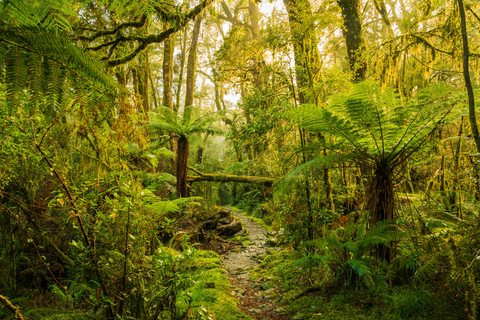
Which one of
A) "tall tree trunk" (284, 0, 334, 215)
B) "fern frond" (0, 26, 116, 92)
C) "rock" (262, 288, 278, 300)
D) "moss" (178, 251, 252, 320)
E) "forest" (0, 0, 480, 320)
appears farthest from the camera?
"tall tree trunk" (284, 0, 334, 215)

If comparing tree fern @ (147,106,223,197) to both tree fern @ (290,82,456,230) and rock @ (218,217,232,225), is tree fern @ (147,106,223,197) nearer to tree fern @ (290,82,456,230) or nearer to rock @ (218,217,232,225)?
rock @ (218,217,232,225)

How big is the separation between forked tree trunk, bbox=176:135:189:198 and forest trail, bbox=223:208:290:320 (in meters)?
1.89

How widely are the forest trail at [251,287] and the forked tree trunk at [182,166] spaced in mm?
1894

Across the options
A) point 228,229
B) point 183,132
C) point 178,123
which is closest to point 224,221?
point 228,229

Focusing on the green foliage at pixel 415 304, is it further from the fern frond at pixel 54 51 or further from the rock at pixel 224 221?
the rock at pixel 224 221

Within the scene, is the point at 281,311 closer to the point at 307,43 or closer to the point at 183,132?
the point at 307,43

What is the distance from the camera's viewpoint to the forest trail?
8.54 ft

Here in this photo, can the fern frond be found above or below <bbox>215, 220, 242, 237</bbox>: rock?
above

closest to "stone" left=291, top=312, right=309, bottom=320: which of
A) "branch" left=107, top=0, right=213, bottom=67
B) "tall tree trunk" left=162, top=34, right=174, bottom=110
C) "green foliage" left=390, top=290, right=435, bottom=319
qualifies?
"green foliage" left=390, top=290, right=435, bottom=319

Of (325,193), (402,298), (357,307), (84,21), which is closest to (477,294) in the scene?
(402,298)

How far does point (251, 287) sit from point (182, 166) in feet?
10.7

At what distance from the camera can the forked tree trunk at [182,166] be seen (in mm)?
5773

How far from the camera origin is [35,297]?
2.75 meters

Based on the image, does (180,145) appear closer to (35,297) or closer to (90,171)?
(90,171)
